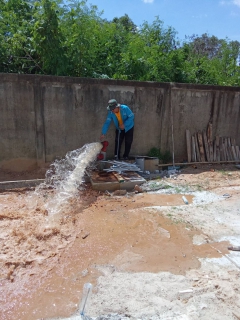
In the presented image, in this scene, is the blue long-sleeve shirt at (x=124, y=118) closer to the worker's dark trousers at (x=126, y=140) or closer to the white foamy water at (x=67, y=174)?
the worker's dark trousers at (x=126, y=140)

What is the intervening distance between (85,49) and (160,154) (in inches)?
134

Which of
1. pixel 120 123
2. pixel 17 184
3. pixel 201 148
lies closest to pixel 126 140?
pixel 120 123

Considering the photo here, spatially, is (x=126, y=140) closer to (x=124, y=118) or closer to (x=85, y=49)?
(x=124, y=118)

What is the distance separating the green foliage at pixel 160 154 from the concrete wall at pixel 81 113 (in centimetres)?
12

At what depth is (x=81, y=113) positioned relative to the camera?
6.77 m

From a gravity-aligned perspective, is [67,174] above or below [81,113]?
below

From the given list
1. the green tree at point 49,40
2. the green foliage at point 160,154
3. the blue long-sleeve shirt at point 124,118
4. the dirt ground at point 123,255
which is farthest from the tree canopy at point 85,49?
the dirt ground at point 123,255

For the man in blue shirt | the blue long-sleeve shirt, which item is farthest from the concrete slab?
the blue long-sleeve shirt

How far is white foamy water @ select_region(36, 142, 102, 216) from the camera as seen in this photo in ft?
17.6

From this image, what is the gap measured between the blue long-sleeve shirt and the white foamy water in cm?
52

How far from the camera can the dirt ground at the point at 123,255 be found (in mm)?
2857

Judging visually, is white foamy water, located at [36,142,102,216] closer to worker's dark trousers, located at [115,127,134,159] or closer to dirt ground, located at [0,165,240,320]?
dirt ground, located at [0,165,240,320]

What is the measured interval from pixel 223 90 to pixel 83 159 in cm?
471

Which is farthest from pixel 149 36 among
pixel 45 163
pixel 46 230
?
pixel 46 230
